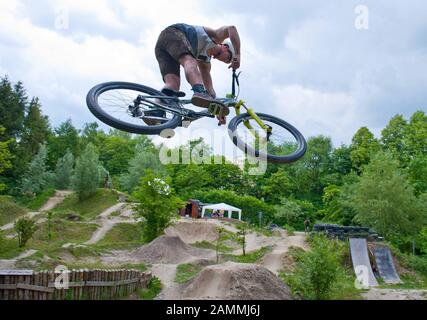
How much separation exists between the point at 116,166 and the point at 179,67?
61.1 metres

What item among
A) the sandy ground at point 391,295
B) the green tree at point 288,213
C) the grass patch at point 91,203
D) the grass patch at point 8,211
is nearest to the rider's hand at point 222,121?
the sandy ground at point 391,295

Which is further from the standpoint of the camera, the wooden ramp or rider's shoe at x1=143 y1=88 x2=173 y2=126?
the wooden ramp

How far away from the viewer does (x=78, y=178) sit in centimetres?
4041

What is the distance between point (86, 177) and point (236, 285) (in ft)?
95.9

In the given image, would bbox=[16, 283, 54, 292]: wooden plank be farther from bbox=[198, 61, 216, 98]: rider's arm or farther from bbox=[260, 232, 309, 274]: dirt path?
bbox=[260, 232, 309, 274]: dirt path

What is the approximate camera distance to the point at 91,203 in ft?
137

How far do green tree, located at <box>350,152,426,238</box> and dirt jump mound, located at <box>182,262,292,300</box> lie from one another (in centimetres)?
2136

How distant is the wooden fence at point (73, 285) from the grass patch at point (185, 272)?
2.25m

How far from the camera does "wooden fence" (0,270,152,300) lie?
1115cm

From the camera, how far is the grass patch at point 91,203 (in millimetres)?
39938

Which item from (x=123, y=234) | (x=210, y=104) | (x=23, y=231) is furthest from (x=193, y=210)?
(x=210, y=104)

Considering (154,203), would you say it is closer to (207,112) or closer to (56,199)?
(207,112)

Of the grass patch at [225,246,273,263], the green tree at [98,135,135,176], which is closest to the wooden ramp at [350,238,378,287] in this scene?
the grass patch at [225,246,273,263]

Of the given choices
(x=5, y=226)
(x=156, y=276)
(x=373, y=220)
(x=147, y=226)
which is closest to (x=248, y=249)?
(x=147, y=226)
